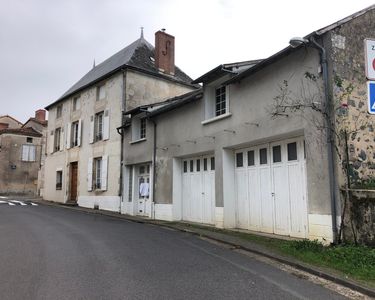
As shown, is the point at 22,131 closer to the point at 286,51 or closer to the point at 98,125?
the point at 98,125

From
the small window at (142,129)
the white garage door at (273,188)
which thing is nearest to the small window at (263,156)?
the white garage door at (273,188)

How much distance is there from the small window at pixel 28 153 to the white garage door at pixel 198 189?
29.2m

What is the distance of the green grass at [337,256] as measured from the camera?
6.52m

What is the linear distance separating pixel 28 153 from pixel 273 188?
34.5 metres

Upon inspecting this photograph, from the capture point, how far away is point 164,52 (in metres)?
23.8

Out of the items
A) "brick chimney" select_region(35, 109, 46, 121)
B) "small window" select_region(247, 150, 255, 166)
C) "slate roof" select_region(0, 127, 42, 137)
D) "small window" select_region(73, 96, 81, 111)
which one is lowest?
"small window" select_region(247, 150, 255, 166)

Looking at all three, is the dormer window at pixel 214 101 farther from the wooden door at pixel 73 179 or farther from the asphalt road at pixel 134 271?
the wooden door at pixel 73 179

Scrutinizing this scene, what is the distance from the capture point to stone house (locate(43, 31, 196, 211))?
21.0 m

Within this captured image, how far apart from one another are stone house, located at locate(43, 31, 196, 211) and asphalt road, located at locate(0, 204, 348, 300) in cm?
1079

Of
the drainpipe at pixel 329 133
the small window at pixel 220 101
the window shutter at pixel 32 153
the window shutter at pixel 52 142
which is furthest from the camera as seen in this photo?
the window shutter at pixel 32 153

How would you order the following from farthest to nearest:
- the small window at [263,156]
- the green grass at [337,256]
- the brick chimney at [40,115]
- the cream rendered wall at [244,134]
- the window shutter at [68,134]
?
the brick chimney at [40,115] → the window shutter at [68,134] → the small window at [263,156] → the cream rendered wall at [244,134] → the green grass at [337,256]

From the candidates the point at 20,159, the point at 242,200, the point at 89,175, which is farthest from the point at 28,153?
the point at 242,200

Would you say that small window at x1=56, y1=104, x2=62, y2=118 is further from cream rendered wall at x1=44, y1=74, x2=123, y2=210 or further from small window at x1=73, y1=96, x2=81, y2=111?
small window at x1=73, y1=96, x2=81, y2=111

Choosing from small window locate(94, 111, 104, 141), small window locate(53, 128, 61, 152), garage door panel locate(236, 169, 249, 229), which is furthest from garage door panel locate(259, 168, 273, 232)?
small window locate(53, 128, 61, 152)
